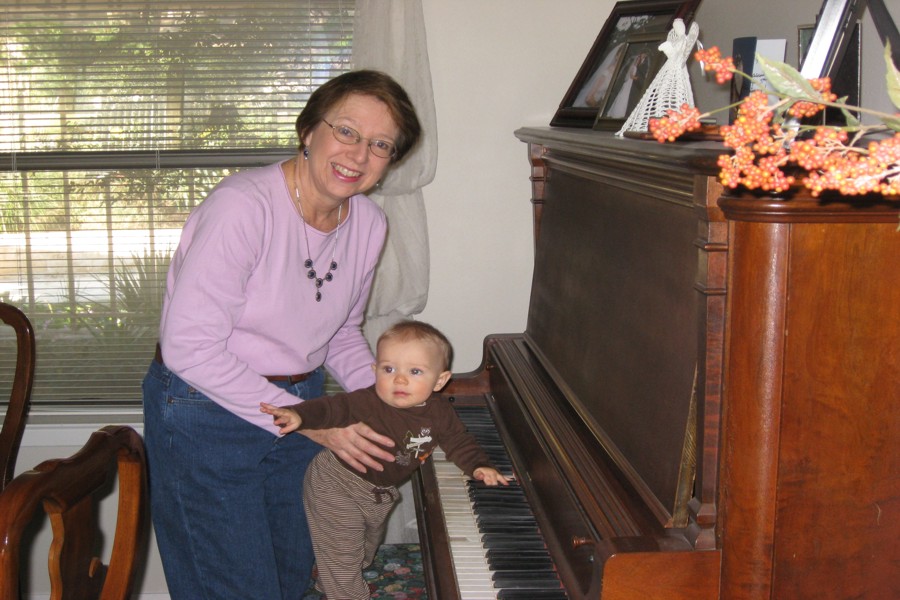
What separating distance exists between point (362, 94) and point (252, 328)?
1.77 ft

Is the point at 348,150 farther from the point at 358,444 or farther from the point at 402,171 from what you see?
the point at 402,171

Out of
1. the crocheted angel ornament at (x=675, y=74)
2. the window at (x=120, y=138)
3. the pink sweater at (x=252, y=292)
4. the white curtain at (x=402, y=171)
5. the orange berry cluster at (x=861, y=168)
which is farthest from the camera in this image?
the window at (x=120, y=138)

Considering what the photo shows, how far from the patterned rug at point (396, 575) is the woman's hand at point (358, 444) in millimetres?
920

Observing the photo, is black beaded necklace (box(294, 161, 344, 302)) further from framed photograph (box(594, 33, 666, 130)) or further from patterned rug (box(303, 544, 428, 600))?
patterned rug (box(303, 544, 428, 600))

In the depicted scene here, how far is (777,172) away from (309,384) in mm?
1534

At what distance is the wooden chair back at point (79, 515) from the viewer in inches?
41.7

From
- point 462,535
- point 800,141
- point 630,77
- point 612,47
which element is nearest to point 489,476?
point 462,535

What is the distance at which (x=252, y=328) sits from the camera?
189 centimetres

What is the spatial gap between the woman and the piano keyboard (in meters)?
0.20

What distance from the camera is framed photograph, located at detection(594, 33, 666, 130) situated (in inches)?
79.0

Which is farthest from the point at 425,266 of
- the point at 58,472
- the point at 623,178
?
the point at 58,472

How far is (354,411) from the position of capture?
6.43ft

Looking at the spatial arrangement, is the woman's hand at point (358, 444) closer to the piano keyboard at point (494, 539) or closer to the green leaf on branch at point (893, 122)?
the piano keyboard at point (494, 539)

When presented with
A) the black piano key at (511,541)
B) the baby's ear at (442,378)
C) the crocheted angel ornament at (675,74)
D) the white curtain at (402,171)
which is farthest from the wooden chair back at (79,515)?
the white curtain at (402,171)
